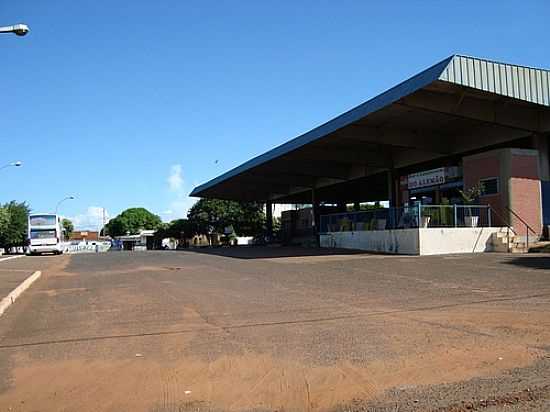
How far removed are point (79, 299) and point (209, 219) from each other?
70.8 meters

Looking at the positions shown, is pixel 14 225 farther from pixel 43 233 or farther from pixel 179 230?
pixel 43 233

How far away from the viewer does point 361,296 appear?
13.6 meters

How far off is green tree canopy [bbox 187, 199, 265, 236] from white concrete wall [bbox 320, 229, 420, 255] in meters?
46.9

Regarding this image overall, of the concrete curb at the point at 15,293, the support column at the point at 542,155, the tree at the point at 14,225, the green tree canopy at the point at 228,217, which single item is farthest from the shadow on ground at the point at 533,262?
the tree at the point at 14,225

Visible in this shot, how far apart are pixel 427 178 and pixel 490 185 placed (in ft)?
22.5

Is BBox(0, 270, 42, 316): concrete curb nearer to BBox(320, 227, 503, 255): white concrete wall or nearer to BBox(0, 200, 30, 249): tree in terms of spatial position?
BBox(320, 227, 503, 255): white concrete wall

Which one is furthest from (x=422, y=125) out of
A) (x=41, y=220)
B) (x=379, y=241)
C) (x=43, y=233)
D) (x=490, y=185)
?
(x=41, y=220)

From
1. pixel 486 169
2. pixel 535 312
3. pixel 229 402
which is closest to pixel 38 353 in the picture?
pixel 229 402

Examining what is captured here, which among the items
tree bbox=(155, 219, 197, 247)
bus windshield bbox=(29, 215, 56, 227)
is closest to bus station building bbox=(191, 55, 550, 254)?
bus windshield bbox=(29, 215, 56, 227)

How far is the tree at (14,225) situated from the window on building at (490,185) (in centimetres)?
6454

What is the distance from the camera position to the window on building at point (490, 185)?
1177 inches

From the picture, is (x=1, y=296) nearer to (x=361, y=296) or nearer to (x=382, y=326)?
(x=361, y=296)

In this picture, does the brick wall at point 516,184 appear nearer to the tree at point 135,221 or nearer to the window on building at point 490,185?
the window on building at point 490,185

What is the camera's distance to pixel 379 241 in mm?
30953
